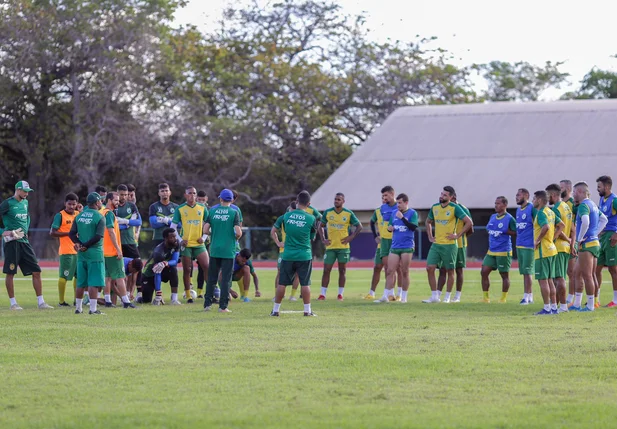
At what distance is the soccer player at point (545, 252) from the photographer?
674 inches

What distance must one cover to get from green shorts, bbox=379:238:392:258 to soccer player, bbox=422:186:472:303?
1165 millimetres

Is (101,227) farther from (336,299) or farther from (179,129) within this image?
(179,129)

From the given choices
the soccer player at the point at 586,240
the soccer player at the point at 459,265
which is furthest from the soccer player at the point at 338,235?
the soccer player at the point at 586,240

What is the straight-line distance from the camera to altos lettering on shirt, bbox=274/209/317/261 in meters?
16.9

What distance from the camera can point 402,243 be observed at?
20.9 m

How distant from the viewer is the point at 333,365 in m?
11.0

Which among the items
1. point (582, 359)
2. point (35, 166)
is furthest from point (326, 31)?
point (582, 359)

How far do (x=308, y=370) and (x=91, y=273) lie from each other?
7234mm

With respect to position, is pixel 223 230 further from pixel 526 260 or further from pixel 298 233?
pixel 526 260

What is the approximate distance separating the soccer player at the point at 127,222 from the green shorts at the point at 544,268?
756cm

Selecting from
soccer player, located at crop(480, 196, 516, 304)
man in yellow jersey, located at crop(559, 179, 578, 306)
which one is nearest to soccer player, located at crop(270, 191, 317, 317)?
man in yellow jersey, located at crop(559, 179, 578, 306)

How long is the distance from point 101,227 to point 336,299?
6626 millimetres

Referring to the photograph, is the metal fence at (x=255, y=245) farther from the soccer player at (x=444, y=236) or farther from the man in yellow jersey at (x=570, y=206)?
the man in yellow jersey at (x=570, y=206)

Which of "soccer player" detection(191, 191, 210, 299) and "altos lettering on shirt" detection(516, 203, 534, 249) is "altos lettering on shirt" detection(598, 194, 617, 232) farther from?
"soccer player" detection(191, 191, 210, 299)
